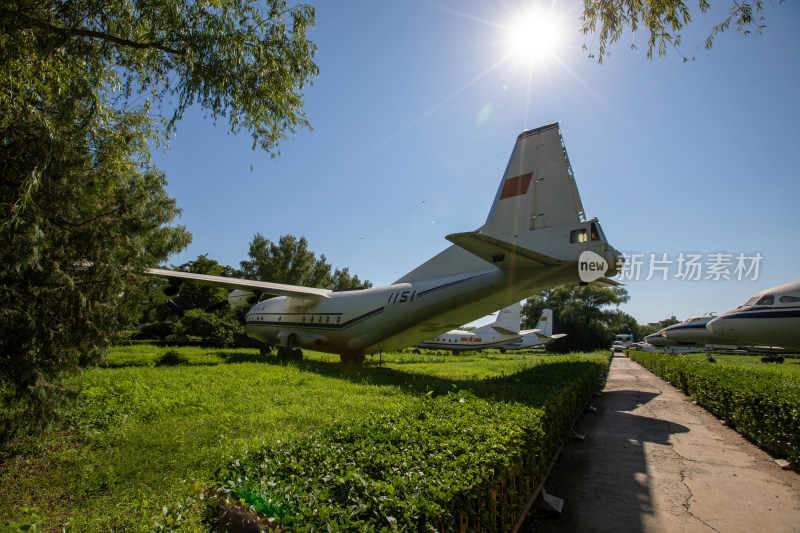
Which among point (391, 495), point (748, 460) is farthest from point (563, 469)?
point (391, 495)

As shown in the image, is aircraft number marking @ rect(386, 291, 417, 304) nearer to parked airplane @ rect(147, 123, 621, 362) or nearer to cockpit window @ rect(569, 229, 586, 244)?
parked airplane @ rect(147, 123, 621, 362)

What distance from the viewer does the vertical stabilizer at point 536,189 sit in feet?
36.1

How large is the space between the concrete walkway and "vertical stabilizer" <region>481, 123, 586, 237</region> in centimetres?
580

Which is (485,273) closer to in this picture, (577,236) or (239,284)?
(577,236)

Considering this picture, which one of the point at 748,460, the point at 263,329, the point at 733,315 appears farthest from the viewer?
the point at 263,329

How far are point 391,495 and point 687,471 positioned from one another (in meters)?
6.45

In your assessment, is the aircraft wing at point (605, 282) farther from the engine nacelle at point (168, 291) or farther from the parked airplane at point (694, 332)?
the parked airplane at point (694, 332)

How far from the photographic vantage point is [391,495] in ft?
8.13

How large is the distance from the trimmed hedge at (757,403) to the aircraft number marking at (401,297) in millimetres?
9378

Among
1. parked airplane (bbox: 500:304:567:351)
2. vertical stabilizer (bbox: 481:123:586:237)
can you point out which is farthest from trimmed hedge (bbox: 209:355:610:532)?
parked airplane (bbox: 500:304:567:351)

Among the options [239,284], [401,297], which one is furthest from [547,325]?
[239,284]

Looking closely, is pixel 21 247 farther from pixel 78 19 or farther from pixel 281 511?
pixel 281 511

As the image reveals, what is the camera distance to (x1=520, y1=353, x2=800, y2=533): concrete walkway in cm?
459

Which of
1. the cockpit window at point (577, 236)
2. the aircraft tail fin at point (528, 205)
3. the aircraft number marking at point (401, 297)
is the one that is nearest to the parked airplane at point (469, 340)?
the aircraft number marking at point (401, 297)
